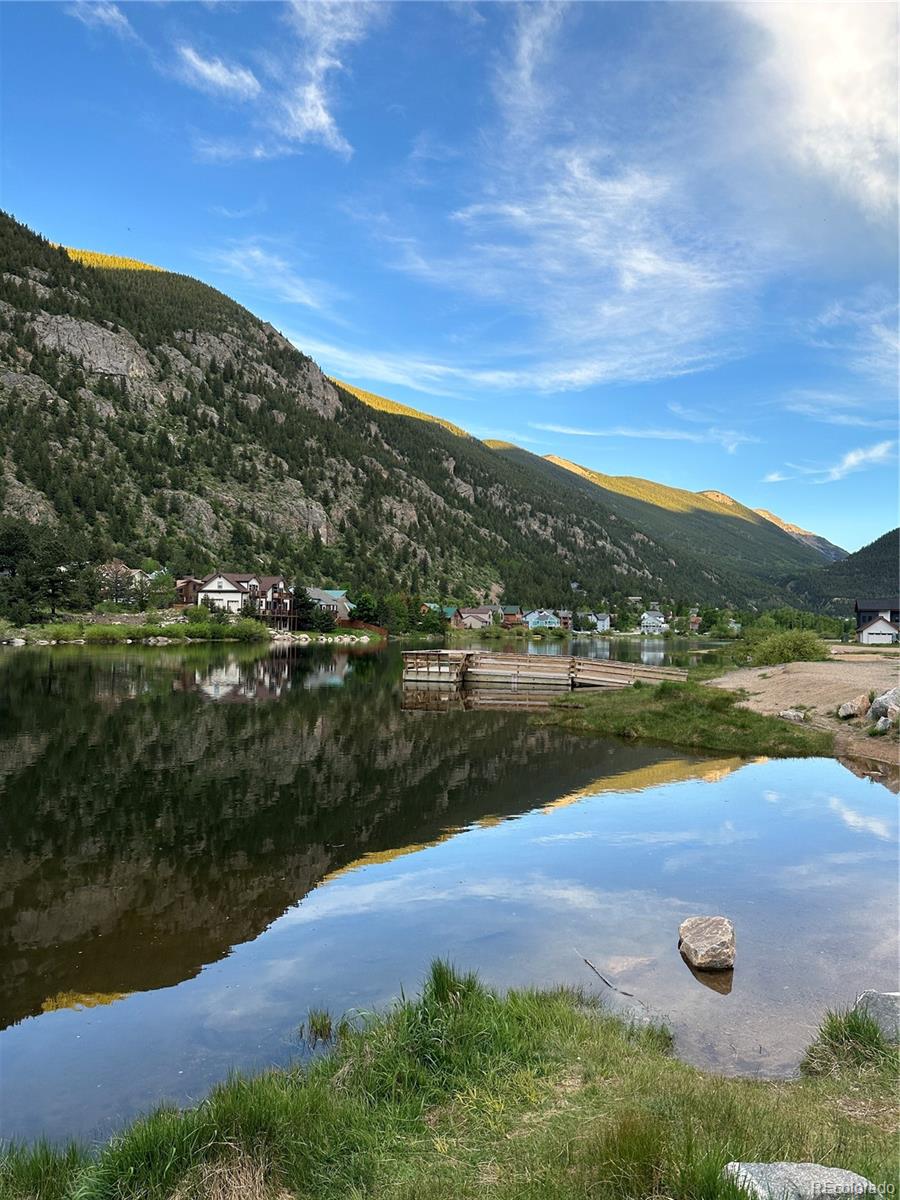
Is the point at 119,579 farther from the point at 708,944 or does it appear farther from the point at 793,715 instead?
the point at 708,944

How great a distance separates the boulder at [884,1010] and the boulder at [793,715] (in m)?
28.3

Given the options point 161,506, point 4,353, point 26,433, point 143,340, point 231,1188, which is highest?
point 143,340

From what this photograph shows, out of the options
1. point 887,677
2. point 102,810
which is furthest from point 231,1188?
point 887,677

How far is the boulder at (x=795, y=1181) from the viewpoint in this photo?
181 inches

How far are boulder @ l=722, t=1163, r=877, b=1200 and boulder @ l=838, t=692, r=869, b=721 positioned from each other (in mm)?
33837

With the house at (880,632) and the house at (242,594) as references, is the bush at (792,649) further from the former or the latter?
the house at (242,594)

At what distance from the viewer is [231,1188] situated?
595 centimetres

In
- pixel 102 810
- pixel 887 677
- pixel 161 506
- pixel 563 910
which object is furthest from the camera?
pixel 161 506

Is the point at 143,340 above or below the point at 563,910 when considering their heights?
above

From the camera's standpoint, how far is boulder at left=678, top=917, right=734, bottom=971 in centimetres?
1166

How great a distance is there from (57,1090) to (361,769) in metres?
18.8

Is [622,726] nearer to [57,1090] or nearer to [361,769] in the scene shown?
[361,769]

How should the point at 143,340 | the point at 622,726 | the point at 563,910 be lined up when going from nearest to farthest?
the point at 563,910, the point at 622,726, the point at 143,340

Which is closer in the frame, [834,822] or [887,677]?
[834,822]
